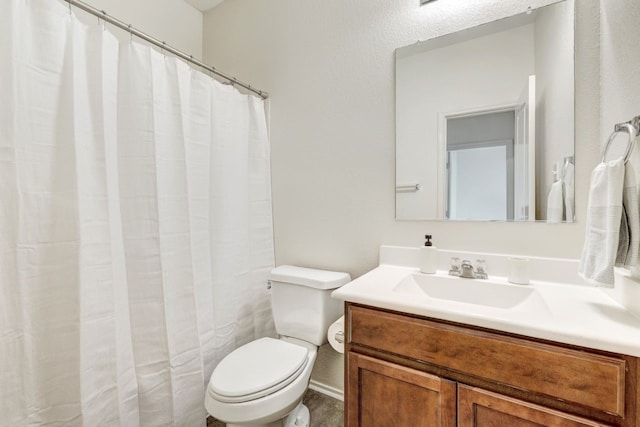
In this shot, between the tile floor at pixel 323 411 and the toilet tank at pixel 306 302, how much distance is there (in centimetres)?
44

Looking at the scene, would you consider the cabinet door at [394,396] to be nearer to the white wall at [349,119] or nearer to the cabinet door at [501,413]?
the cabinet door at [501,413]

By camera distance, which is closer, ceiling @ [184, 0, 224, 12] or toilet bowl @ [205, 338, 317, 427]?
toilet bowl @ [205, 338, 317, 427]

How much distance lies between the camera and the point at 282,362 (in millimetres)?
1316

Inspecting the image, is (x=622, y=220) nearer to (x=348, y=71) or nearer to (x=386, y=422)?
(x=386, y=422)

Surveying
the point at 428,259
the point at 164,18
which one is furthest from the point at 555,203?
the point at 164,18

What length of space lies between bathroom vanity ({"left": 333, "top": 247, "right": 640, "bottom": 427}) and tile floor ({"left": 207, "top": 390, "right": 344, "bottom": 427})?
0.56 metres

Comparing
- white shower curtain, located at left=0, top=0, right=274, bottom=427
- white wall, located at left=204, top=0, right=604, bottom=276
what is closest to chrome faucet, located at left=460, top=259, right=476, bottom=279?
white wall, located at left=204, top=0, right=604, bottom=276

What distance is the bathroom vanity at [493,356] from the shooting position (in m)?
0.74

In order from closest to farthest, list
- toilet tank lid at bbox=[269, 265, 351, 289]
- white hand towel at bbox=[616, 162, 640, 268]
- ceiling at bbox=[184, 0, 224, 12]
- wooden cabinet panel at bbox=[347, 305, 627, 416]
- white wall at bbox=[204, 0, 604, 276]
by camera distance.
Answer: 1. wooden cabinet panel at bbox=[347, 305, 627, 416]
2. white hand towel at bbox=[616, 162, 640, 268]
3. white wall at bbox=[204, 0, 604, 276]
4. toilet tank lid at bbox=[269, 265, 351, 289]
5. ceiling at bbox=[184, 0, 224, 12]

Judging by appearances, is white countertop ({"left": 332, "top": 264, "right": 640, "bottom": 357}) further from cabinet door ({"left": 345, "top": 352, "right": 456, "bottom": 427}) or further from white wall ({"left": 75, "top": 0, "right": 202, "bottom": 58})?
white wall ({"left": 75, "top": 0, "right": 202, "bottom": 58})

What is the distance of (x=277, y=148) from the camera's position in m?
1.93

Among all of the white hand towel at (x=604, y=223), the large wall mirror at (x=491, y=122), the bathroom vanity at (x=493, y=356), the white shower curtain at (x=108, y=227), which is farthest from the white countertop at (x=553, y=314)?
the white shower curtain at (x=108, y=227)

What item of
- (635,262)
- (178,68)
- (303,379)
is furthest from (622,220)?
(178,68)

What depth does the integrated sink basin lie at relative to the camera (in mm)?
1115
